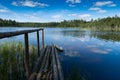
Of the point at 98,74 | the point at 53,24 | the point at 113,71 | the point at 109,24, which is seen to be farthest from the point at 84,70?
the point at 53,24

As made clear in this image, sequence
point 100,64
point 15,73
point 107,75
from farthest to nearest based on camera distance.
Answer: point 100,64 < point 107,75 < point 15,73

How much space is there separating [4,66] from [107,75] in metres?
5.45

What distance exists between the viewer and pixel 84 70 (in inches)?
340

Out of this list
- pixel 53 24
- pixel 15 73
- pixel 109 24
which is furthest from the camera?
pixel 53 24

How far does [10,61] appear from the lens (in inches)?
298

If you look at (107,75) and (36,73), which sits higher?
(36,73)

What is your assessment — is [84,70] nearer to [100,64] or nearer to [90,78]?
[90,78]

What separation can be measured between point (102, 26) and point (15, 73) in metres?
93.2

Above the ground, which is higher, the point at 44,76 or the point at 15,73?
the point at 44,76

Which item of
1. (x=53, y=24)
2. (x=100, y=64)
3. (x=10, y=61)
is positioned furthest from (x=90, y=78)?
(x=53, y=24)

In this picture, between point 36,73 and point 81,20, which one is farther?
point 81,20

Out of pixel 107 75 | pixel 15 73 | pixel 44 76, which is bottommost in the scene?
pixel 107 75

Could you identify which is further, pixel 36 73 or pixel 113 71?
pixel 113 71

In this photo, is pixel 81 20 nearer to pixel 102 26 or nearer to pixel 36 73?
pixel 102 26
